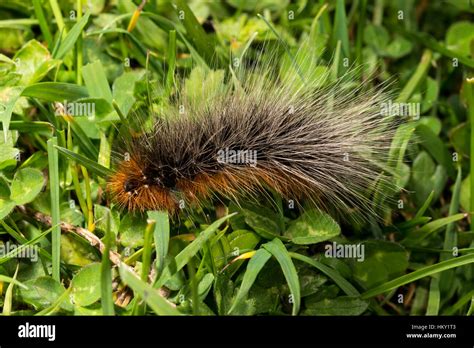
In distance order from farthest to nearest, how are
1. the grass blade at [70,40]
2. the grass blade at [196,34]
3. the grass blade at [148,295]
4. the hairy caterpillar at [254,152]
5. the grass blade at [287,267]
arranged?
the grass blade at [196,34], the grass blade at [70,40], the hairy caterpillar at [254,152], the grass blade at [287,267], the grass blade at [148,295]

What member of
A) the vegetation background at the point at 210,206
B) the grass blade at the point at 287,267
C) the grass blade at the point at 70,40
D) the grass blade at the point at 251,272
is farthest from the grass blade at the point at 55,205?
the grass blade at the point at 287,267

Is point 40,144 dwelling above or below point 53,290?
above

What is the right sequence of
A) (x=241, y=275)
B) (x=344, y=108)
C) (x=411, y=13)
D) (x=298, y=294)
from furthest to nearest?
1. (x=411, y=13)
2. (x=344, y=108)
3. (x=241, y=275)
4. (x=298, y=294)

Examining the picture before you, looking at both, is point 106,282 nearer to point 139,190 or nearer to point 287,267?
point 139,190

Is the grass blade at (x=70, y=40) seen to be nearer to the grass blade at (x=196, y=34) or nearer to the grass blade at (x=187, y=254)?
the grass blade at (x=196, y=34)

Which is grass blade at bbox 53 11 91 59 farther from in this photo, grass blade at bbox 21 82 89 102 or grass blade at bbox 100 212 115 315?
grass blade at bbox 100 212 115 315

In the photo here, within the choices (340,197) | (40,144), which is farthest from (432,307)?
(40,144)
